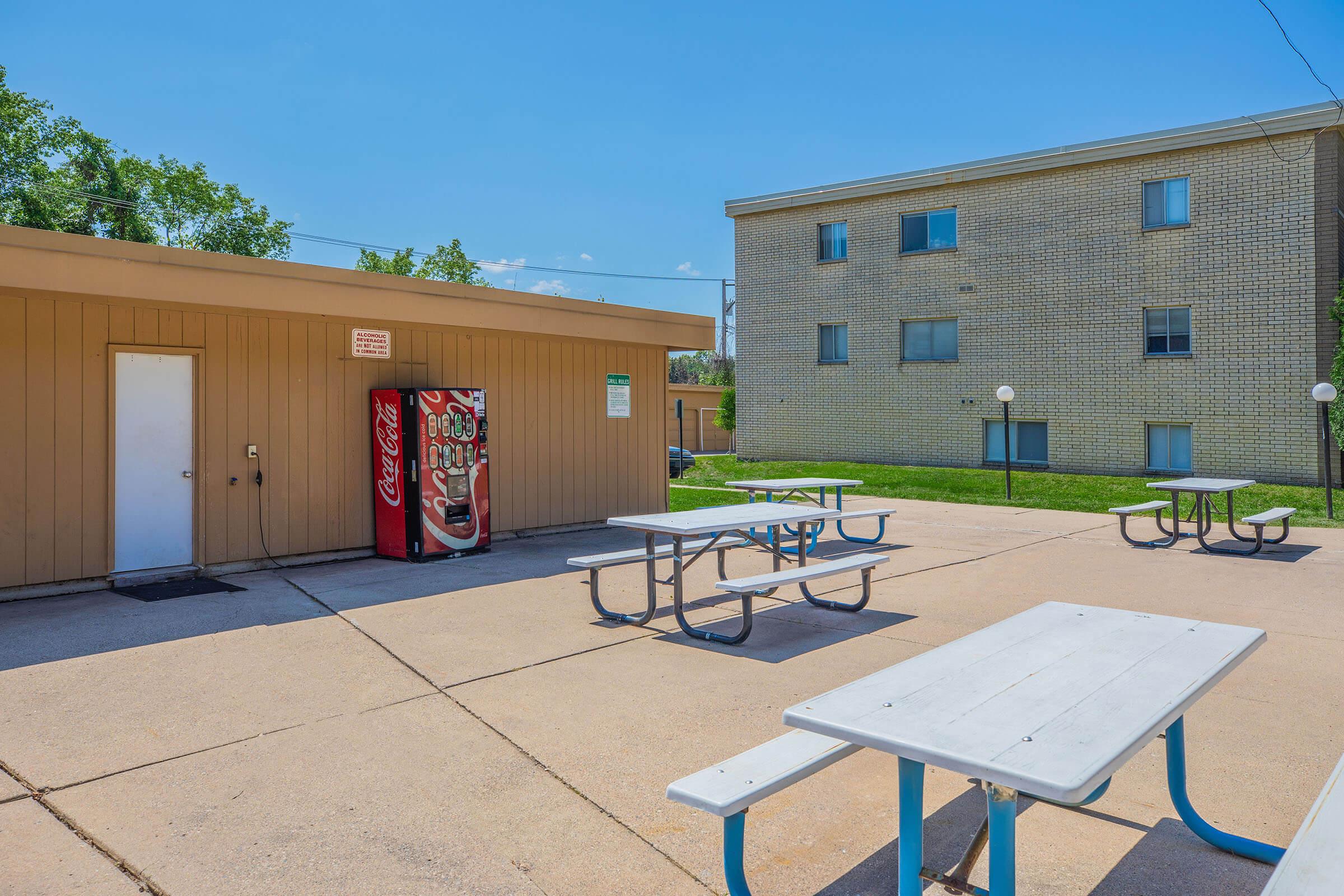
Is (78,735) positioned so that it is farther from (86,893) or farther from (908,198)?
(908,198)

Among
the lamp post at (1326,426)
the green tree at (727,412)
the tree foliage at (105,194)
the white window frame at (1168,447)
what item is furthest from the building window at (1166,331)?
the tree foliage at (105,194)

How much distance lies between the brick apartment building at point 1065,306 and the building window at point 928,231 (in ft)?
0.13

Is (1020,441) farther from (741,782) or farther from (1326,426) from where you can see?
(741,782)

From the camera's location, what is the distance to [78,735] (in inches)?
163

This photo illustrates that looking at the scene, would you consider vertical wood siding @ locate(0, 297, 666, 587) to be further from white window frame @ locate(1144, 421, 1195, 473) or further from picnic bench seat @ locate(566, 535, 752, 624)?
white window frame @ locate(1144, 421, 1195, 473)

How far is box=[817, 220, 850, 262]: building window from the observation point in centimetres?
2098

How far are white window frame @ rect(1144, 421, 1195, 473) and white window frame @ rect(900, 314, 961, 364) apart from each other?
13.3ft

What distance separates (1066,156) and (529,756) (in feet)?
58.0

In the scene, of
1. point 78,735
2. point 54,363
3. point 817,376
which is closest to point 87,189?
point 817,376

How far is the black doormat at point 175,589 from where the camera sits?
727 centimetres

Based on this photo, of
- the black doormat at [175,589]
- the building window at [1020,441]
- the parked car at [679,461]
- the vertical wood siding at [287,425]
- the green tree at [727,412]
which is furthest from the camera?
the green tree at [727,412]

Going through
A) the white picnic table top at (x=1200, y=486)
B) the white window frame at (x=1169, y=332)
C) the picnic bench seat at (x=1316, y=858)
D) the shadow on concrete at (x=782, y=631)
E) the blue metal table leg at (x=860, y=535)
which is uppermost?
the white window frame at (x=1169, y=332)

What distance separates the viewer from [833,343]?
70.1 ft

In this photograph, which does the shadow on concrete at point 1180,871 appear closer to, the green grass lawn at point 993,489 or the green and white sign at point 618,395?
the green and white sign at point 618,395
